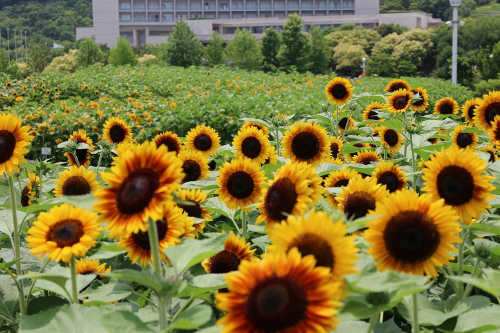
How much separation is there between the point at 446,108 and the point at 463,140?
3.38 feet

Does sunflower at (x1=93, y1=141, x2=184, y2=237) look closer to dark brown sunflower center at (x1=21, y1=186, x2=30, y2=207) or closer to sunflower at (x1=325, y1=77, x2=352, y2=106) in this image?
dark brown sunflower center at (x1=21, y1=186, x2=30, y2=207)

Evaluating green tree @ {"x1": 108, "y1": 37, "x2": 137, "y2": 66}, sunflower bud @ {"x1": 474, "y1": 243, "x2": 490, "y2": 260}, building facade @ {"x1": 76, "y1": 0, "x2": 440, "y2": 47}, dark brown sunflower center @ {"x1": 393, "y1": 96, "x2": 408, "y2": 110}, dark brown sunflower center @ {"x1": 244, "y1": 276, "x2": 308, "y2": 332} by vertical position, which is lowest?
sunflower bud @ {"x1": 474, "y1": 243, "x2": 490, "y2": 260}

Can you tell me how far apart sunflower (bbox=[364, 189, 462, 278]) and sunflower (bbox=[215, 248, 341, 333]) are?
193 mm

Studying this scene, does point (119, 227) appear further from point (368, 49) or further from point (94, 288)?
point (368, 49)

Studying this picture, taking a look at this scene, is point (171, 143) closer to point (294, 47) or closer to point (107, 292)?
point (107, 292)

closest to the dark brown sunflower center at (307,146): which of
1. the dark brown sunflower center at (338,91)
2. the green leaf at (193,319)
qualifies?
the dark brown sunflower center at (338,91)

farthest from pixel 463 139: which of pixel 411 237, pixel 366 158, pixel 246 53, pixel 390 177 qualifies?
pixel 246 53

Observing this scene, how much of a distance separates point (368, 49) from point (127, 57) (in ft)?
90.5

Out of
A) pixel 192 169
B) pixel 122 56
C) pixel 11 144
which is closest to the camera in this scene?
pixel 11 144

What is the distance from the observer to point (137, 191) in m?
0.87

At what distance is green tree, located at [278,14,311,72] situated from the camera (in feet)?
105

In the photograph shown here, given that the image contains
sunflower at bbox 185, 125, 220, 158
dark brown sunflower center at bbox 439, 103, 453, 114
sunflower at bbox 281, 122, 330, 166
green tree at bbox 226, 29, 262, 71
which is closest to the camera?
sunflower at bbox 281, 122, 330, 166

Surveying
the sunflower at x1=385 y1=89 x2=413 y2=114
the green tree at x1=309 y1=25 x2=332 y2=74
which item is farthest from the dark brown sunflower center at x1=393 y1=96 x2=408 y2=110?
the green tree at x1=309 y1=25 x2=332 y2=74

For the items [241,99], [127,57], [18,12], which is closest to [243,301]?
[241,99]
